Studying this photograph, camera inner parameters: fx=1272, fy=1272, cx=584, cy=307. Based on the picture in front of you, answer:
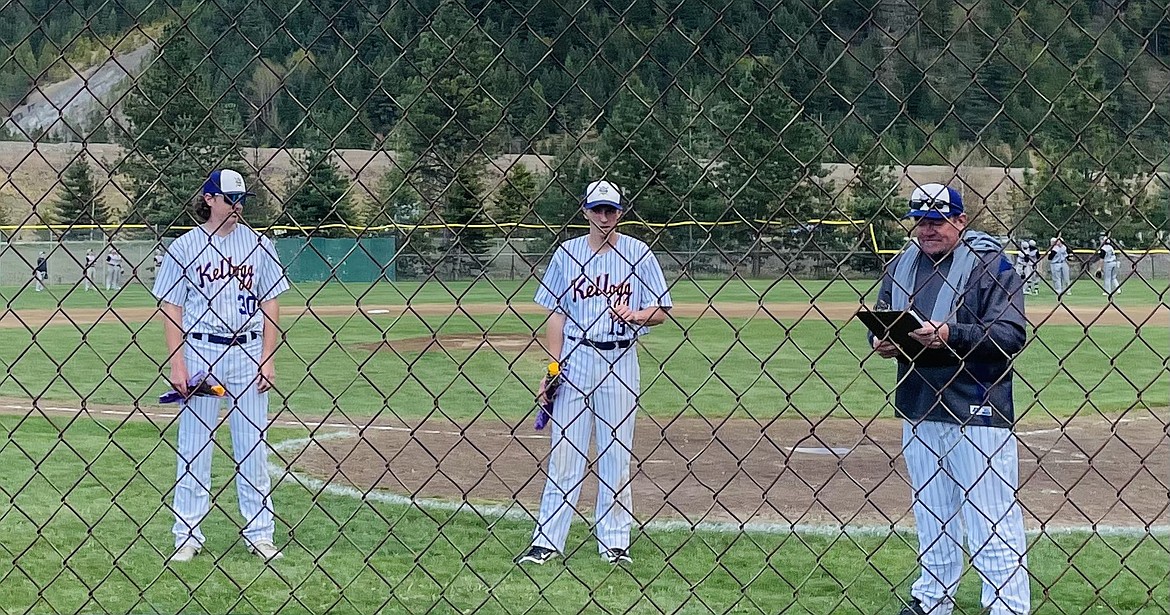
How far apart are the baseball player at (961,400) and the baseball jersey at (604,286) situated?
Result: 4.04 feet

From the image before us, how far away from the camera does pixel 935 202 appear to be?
434 cm

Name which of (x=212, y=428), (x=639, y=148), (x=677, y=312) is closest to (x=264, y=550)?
(x=212, y=428)

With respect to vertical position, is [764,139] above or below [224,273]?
above

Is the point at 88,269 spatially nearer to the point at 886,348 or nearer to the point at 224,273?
the point at 224,273

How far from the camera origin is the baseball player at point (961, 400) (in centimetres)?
437

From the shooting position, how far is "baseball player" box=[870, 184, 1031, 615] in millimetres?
4371

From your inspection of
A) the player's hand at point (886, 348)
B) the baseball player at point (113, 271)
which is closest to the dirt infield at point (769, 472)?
the player's hand at point (886, 348)

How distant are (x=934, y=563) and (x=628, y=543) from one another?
1494 millimetres

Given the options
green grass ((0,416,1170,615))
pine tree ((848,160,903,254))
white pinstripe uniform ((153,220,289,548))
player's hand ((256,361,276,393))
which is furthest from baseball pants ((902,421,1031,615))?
white pinstripe uniform ((153,220,289,548))

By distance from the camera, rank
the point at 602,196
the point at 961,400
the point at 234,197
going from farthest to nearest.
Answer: the point at 602,196 → the point at 234,197 → the point at 961,400

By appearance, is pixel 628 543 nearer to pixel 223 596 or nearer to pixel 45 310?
pixel 223 596

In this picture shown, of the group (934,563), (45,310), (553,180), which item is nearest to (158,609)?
(553,180)

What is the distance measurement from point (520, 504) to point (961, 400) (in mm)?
1755

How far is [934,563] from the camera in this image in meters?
4.82
